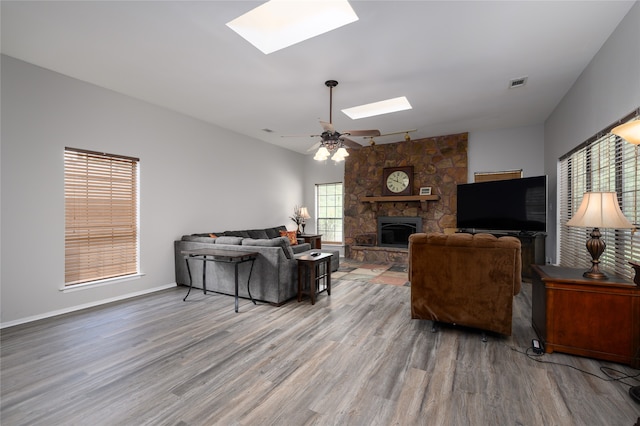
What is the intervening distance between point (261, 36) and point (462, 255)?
2964mm

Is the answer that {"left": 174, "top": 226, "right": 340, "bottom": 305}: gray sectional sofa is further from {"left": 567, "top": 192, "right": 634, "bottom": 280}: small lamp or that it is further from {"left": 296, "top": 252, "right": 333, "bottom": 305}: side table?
{"left": 567, "top": 192, "right": 634, "bottom": 280}: small lamp

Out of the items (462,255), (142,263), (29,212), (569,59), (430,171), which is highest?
(569,59)

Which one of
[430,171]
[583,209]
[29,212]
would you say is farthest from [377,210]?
[29,212]

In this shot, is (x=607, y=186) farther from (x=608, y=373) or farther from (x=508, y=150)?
(x=508, y=150)

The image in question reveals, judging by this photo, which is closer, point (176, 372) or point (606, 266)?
point (176, 372)

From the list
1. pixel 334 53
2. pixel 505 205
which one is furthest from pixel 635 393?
pixel 505 205

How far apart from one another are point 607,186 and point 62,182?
20.3 ft

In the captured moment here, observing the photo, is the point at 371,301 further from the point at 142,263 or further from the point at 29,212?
the point at 29,212

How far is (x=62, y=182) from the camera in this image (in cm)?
353

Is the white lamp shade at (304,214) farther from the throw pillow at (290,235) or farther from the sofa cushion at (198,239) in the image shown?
the sofa cushion at (198,239)

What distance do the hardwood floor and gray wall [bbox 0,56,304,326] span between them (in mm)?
539

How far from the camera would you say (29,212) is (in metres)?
3.24

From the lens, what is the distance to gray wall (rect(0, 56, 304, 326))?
124 inches

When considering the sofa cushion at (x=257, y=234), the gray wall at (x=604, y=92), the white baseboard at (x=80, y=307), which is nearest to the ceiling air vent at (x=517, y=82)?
the gray wall at (x=604, y=92)
